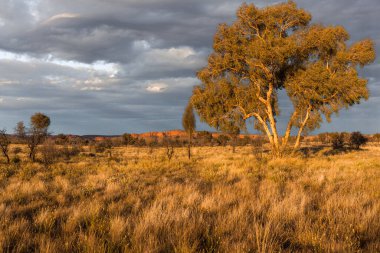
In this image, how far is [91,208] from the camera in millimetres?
6941

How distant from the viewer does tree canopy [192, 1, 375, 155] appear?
866 inches

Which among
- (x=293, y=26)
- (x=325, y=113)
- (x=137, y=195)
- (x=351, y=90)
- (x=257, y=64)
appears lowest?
(x=137, y=195)


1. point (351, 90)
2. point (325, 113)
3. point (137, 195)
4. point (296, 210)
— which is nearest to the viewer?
point (296, 210)

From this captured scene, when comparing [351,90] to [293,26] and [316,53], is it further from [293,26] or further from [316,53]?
[293,26]

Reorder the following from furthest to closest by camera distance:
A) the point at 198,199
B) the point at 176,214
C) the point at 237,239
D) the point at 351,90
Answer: the point at 351,90 < the point at 198,199 < the point at 176,214 < the point at 237,239

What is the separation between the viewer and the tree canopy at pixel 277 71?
22.0 metres

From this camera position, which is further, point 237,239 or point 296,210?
point 296,210

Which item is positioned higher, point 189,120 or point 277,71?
point 277,71

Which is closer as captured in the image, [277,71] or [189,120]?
[277,71]

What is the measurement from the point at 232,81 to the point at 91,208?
63.2 feet

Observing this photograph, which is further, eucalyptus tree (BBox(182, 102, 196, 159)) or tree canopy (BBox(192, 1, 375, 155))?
eucalyptus tree (BBox(182, 102, 196, 159))

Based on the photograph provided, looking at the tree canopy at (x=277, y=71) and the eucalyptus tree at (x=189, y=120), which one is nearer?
the tree canopy at (x=277, y=71)

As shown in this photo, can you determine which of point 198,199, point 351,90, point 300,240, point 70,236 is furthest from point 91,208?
point 351,90

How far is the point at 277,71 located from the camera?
80.0ft
